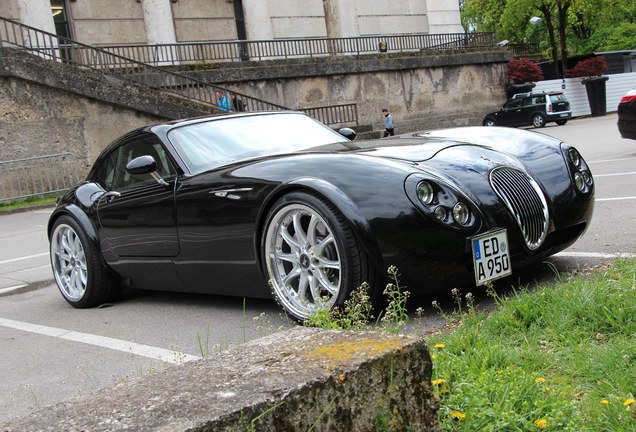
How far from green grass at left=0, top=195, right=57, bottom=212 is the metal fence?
4.9 inches

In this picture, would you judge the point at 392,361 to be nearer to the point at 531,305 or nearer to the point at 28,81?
the point at 531,305

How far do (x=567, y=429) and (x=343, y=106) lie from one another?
28.9 m

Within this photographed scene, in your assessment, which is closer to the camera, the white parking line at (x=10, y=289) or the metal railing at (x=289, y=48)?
the white parking line at (x=10, y=289)

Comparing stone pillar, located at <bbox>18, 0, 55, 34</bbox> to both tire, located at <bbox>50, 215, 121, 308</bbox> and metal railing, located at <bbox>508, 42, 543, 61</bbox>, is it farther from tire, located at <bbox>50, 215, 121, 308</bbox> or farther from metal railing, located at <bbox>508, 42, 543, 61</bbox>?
metal railing, located at <bbox>508, 42, 543, 61</bbox>

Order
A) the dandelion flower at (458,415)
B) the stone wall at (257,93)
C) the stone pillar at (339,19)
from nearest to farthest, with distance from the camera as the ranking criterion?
the dandelion flower at (458,415) → the stone wall at (257,93) → the stone pillar at (339,19)

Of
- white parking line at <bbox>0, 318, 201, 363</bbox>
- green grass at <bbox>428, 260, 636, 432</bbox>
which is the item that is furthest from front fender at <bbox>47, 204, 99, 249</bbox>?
green grass at <bbox>428, 260, 636, 432</bbox>

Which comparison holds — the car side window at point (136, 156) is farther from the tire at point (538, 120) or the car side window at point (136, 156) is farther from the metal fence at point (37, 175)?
the tire at point (538, 120)

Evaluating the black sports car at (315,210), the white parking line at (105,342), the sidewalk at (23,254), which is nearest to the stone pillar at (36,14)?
the sidewalk at (23,254)

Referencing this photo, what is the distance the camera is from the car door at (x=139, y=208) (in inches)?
211

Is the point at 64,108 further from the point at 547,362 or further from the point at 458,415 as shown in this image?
the point at 458,415

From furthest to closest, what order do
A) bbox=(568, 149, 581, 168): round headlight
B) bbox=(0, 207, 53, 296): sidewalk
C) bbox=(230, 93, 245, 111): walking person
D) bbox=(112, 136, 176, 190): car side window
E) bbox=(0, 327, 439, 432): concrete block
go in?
bbox=(230, 93, 245, 111): walking person < bbox=(0, 207, 53, 296): sidewalk < bbox=(112, 136, 176, 190): car side window < bbox=(568, 149, 581, 168): round headlight < bbox=(0, 327, 439, 432): concrete block

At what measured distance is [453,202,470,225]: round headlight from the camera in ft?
13.8

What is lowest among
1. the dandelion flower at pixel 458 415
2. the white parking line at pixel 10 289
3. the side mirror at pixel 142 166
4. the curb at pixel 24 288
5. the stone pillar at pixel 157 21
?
the curb at pixel 24 288

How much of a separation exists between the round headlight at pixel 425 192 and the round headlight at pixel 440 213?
6 cm
